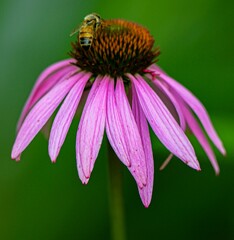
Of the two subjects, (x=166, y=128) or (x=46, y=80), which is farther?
(x=46, y=80)

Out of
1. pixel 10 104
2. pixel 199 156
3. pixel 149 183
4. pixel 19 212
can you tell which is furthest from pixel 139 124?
pixel 10 104

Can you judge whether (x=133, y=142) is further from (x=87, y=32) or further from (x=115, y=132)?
(x=87, y=32)

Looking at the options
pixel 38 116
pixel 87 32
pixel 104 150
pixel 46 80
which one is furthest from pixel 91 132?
pixel 104 150

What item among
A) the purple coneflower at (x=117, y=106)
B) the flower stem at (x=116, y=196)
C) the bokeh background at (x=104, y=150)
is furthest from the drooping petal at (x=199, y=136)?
the flower stem at (x=116, y=196)

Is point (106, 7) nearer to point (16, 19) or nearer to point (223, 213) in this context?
point (16, 19)

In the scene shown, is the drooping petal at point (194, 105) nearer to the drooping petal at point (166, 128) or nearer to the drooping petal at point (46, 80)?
the drooping petal at point (166, 128)

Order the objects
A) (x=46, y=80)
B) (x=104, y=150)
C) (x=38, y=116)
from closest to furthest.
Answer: (x=38, y=116)
(x=46, y=80)
(x=104, y=150)
